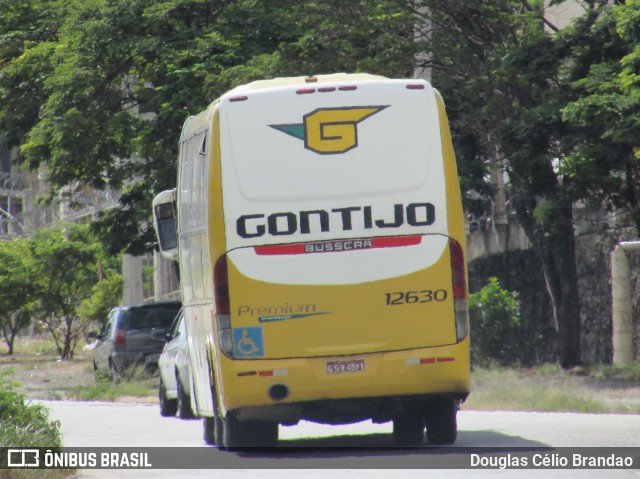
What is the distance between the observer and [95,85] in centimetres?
2912

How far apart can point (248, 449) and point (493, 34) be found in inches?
528

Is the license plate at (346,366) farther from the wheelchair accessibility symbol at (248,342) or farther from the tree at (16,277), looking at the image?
the tree at (16,277)

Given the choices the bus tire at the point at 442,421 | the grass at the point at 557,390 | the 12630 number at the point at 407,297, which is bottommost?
the grass at the point at 557,390

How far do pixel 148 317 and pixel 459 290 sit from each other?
50.4 ft

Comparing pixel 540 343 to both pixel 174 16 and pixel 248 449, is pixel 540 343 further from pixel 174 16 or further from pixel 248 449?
pixel 248 449

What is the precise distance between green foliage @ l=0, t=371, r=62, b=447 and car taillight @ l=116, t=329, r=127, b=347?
14284mm

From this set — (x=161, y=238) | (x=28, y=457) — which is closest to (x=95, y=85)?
(x=161, y=238)

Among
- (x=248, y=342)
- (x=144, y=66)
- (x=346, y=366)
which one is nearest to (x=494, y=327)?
(x=144, y=66)

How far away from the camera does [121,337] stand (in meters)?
27.0

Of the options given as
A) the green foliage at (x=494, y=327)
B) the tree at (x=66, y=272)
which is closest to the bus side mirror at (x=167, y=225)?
the green foliage at (x=494, y=327)

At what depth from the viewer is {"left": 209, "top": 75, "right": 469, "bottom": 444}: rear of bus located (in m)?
12.3

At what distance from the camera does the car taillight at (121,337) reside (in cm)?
2692

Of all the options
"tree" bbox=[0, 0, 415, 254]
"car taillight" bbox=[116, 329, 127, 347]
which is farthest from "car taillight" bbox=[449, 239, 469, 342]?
"car taillight" bbox=[116, 329, 127, 347]

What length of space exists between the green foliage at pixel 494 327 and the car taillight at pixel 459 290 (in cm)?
1477
